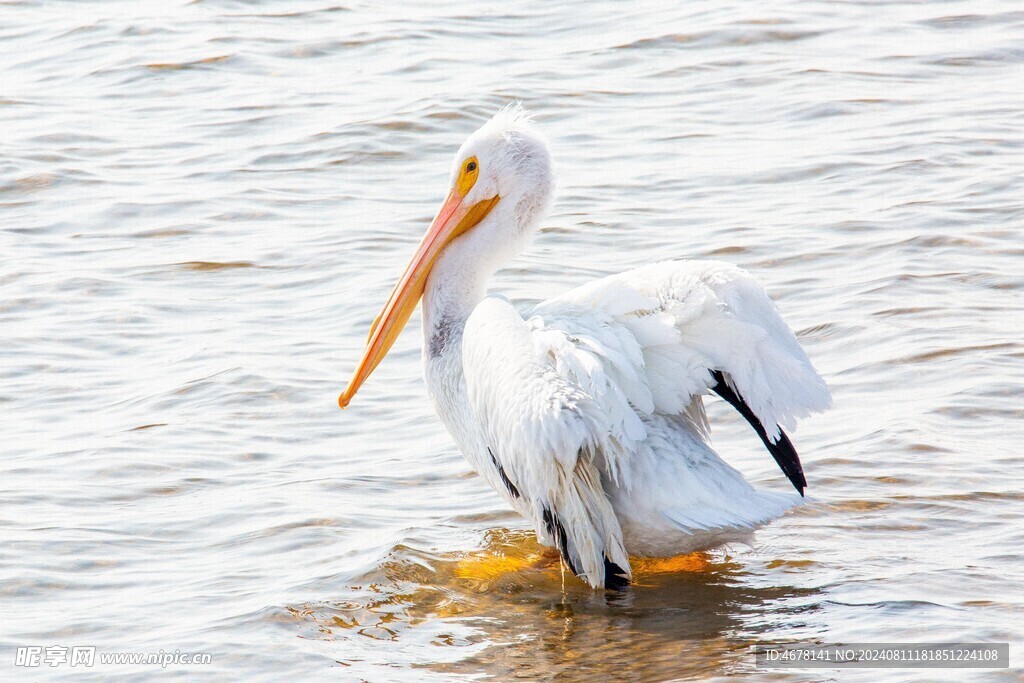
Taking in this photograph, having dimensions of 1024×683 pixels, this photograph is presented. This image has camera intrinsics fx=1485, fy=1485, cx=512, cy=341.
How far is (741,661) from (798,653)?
154 millimetres

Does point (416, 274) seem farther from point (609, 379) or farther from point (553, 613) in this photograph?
point (553, 613)

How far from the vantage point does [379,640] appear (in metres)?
4.09

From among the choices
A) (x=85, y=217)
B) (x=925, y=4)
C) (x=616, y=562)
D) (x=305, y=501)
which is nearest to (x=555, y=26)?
(x=925, y=4)

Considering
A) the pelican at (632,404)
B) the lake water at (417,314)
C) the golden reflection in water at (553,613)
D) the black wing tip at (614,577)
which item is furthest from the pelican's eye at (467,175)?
the black wing tip at (614,577)

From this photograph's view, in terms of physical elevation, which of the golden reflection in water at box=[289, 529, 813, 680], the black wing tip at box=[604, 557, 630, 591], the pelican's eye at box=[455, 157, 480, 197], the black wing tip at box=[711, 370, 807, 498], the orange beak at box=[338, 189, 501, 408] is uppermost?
the pelican's eye at box=[455, 157, 480, 197]

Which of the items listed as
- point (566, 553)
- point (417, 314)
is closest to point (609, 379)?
point (566, 553)

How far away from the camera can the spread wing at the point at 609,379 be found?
4.03 meters

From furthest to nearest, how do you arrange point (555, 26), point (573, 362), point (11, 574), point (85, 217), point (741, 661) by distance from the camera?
point (555, 26) < point (85, 217) < point (11, 574) < point (573, 362) < point (741, 661)

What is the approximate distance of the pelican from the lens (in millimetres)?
4055

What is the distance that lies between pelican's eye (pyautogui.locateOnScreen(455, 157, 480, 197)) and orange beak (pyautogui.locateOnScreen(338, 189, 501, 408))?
24 mm

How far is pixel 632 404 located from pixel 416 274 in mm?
1122

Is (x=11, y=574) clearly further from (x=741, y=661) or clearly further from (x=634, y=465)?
(x=741, y=661)

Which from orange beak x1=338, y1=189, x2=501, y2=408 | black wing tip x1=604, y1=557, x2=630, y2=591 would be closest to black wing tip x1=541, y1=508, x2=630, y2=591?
black wing tip x1=604, y1=557, x2=630, y2=591

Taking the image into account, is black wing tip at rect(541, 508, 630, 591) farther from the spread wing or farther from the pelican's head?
the pelican's head
